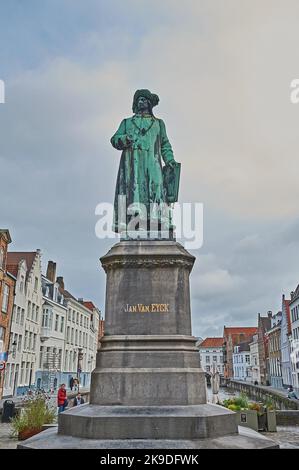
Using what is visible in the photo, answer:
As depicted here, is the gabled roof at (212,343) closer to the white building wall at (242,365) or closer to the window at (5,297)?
the white building wall at (242,365)

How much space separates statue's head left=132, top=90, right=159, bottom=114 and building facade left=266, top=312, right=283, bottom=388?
60.3 metres

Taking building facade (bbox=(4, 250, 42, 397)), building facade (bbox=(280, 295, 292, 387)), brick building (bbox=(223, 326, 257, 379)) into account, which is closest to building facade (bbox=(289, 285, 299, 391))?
building facade (bbox=(280, 295, 292, 387))

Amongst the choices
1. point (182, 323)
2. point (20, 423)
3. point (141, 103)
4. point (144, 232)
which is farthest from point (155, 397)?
point (141, 103)

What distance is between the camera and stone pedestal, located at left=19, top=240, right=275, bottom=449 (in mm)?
7453

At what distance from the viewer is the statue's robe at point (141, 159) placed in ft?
35.4

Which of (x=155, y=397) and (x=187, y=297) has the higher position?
(x=187, y=297)

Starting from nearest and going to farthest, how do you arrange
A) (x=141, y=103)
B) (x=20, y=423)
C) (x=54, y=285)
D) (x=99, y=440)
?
(x=99, y=440)
(x=141, y=103)
(x=20, y=423)
(x=54, y=285)

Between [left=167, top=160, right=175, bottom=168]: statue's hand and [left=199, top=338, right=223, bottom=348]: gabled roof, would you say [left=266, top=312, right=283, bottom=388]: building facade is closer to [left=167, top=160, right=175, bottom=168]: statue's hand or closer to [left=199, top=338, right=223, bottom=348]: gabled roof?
[left=167, top=160, right=175, bottom=168]: statue's hand

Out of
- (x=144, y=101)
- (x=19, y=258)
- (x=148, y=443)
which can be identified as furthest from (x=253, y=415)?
(x=19, y=258)

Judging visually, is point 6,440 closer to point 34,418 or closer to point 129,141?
point 34,418

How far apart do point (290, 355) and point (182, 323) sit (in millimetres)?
52512

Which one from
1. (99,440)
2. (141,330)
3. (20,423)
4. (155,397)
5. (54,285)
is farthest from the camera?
(54,285)
